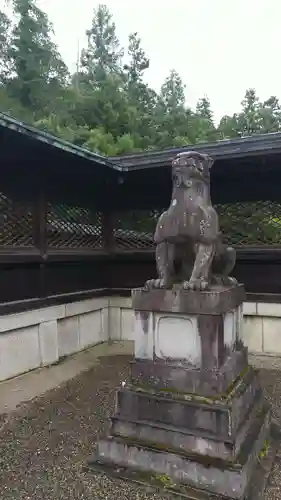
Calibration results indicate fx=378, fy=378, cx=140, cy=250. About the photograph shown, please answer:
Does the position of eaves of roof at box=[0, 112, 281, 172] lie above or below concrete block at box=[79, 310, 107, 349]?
above

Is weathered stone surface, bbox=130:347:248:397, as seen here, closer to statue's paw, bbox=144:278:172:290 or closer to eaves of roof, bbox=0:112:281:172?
statue's paw, bbox=144:278:172:290

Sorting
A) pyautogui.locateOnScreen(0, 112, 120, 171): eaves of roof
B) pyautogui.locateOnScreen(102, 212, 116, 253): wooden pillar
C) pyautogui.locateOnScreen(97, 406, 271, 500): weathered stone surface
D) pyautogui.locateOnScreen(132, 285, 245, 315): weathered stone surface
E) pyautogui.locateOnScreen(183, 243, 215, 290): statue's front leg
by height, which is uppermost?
pyautogui.locateOnScreen(0, 112, 120, 171): eaves of roof

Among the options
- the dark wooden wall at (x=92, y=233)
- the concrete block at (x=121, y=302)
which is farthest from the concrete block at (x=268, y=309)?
the concrete block at (x=121, y=302)

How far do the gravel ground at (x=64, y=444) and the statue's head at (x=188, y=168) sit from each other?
2426mm

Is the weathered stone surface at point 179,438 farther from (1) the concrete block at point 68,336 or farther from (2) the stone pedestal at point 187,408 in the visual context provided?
(1) the concrete block at point 68,336

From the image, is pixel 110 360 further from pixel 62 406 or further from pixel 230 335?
pixel 230 335

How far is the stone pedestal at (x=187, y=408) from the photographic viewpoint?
2.75 metres

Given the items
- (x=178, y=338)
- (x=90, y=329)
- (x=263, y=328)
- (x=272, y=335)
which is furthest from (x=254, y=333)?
(x=178, y=338)

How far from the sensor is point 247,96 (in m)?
28.4

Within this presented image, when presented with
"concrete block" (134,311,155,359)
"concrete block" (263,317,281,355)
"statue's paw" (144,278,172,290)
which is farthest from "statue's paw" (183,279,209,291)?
"concrete block" (263,317,281,355)

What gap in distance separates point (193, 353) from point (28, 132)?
3021 millimetres

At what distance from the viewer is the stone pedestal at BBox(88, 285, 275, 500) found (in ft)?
9.02

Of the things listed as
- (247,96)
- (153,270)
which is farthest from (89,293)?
(247,96)

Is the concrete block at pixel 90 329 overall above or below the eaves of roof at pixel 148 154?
below
